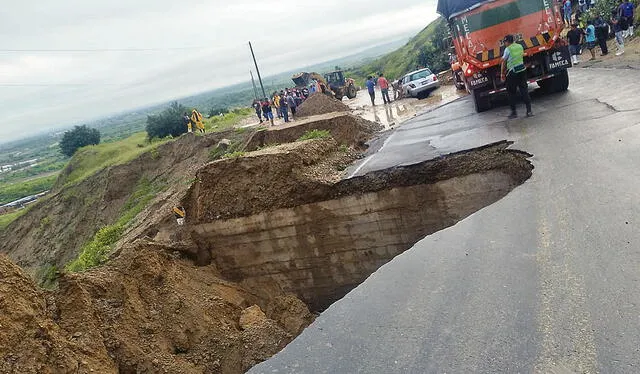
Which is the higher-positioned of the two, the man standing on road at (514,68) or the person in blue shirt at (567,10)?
the person in blue shirt at (567,10)

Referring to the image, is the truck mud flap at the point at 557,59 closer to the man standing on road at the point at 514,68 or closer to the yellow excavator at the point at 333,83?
the man standing on road at the point at 514,68

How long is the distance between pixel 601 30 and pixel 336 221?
46.5 feet

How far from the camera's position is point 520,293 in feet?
13.6

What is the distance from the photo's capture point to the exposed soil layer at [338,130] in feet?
48.9

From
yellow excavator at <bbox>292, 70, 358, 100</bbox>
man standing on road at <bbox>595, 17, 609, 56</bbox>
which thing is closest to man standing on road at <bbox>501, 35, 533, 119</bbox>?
man standing on road at <bbox>595, 17, 609, 56</bbox>

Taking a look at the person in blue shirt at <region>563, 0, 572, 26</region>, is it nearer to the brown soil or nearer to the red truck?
the red truck

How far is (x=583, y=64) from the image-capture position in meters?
17.6

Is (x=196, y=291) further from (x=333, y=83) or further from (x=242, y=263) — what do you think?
(x=333, y=83)

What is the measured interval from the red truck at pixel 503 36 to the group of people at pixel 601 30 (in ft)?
19.8

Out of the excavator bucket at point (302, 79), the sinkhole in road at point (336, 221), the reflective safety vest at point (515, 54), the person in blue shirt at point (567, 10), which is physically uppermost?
the excavator bucket at point (302, 79)

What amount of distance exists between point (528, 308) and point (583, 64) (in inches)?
661

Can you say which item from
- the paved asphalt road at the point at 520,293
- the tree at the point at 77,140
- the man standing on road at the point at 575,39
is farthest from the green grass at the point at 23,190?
the paved asphalt road at the point at 520,293

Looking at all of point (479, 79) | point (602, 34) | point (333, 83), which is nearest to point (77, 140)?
point (333, 83)

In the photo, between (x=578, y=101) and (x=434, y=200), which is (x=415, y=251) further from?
(x=578, y=101)
